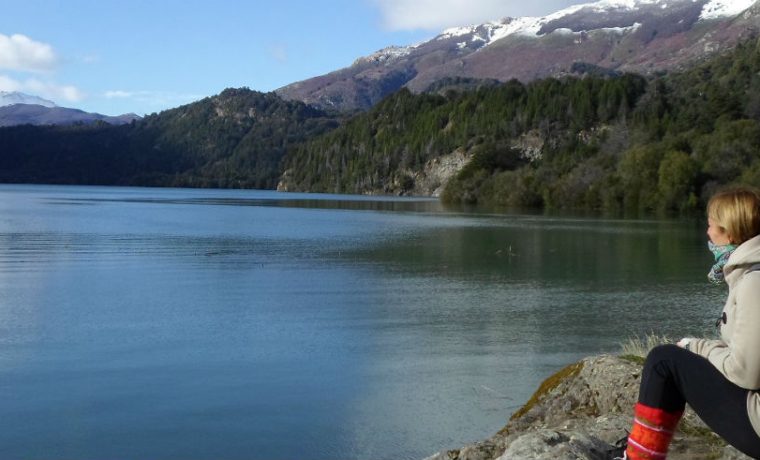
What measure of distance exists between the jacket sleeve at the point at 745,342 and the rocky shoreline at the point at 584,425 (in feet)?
4.01

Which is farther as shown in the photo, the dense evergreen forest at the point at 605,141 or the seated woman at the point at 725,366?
the dense evergreen forest at the point at 605,141

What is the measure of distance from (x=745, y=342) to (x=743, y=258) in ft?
1.48

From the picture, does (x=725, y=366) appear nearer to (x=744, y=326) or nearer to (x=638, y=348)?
(x=744, y=326)

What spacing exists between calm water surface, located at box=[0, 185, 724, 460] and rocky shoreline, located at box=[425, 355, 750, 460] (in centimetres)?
339

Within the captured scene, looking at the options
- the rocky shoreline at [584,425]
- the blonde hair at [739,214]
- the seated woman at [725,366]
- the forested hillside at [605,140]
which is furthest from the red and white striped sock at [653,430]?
the forested hillside at [605,140]

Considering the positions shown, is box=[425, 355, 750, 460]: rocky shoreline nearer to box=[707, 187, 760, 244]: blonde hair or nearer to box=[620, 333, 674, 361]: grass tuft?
box=[620, 333, 674, 361]: grass tuft

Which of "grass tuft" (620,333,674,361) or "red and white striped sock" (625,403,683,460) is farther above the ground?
"red and white striped sock" (625,403,683,460)

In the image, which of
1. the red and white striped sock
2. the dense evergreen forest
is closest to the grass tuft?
the red and white striped sock

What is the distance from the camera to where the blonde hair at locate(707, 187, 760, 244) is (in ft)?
15.1

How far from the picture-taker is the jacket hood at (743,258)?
4367 mm

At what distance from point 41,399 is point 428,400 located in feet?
20.8

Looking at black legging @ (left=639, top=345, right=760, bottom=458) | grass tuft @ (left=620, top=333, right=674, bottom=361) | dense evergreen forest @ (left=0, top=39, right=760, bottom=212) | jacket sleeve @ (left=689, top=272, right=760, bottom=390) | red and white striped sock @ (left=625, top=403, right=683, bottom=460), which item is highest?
dense evergreen forest @ (left=0, top=39, right=760, bottom=212)

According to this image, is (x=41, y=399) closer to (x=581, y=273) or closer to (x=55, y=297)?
(x=55, y=297)

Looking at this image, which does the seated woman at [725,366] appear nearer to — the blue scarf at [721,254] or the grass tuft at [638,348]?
the blue scarf at [721,254]
